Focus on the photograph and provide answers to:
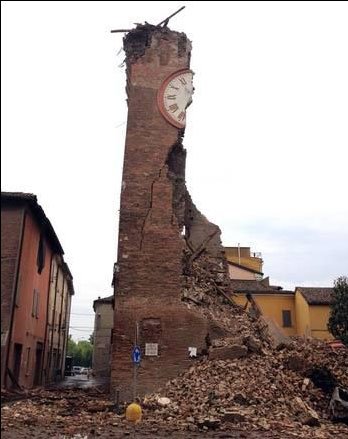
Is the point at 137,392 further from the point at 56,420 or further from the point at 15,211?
the point at 15,211

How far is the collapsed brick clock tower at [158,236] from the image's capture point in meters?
14.9

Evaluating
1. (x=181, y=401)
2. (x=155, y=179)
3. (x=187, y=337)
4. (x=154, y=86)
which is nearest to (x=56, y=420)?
(x=181, y=401)

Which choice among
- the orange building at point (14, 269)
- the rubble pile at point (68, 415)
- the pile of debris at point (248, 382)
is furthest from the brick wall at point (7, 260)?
the pile of debris at point (248, 382)

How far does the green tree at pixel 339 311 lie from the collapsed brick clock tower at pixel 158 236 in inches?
485

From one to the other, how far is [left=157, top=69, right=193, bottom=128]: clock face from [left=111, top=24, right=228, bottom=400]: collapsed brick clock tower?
0.04 meters

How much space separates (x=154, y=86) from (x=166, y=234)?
18.5ft

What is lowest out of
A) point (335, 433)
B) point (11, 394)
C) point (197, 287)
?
point (335, 433)

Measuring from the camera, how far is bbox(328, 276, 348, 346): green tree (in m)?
27.7

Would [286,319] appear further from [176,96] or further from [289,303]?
[176,96]

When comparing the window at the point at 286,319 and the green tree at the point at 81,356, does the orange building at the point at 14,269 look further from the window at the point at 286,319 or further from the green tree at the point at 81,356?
the green tree at the point at 81,356

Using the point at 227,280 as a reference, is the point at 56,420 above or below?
below

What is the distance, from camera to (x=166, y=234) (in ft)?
53.3

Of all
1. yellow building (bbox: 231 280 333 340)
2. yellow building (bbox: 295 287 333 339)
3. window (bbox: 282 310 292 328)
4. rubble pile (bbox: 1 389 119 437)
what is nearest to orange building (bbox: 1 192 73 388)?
rubble pile (bbox: 1 389 119 437)

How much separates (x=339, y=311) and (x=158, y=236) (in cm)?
1662
